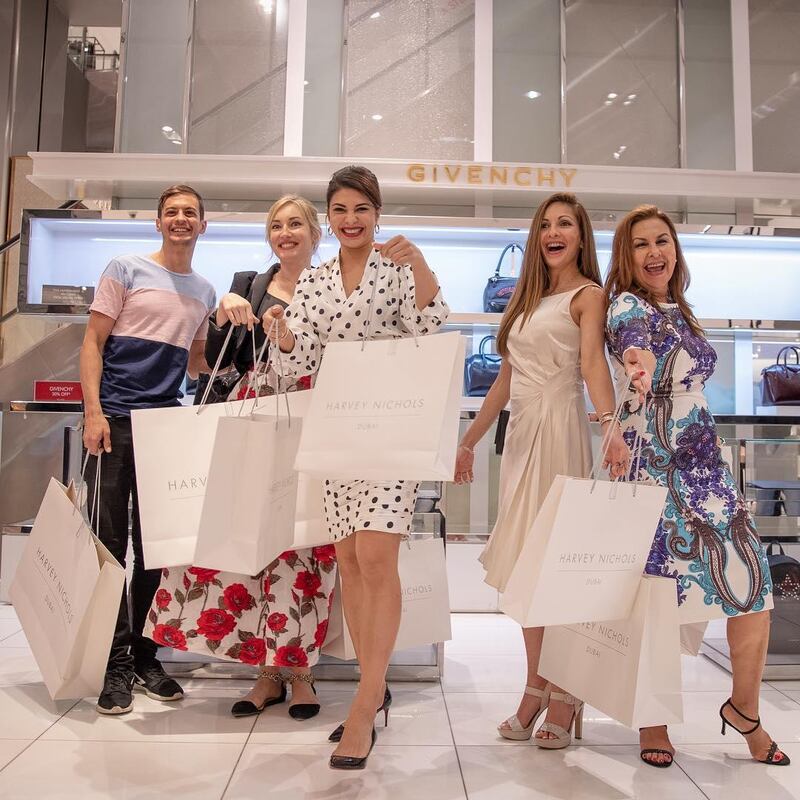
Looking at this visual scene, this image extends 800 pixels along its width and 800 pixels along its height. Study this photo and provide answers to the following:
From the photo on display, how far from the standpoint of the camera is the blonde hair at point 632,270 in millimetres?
2188

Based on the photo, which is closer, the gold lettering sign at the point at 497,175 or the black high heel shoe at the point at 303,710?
the black high heel shoe at the point at 303,710

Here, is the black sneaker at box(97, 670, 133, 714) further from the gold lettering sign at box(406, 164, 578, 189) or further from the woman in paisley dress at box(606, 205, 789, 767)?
the gold lettering sign at box(406, 164, 578, 189)

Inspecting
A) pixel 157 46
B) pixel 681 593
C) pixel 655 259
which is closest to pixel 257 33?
pixel 157 46

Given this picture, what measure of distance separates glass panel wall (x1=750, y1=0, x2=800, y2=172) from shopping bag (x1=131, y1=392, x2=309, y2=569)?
4.58m

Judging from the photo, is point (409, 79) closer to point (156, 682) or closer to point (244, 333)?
point (244, 333)

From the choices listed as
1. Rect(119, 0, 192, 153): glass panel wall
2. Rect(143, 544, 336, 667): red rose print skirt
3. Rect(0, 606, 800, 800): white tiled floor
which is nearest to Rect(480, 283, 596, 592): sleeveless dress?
A: Rect(0, 606, 800, 800): white tiled floor

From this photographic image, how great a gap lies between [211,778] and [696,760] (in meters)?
1.30

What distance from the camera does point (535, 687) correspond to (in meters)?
2.25

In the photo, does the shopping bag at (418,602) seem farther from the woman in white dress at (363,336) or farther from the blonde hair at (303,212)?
the blonde hair at (303,212)

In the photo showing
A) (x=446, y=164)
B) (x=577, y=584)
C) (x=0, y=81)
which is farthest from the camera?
(x=0, y=81)

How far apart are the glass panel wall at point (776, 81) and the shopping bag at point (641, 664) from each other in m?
4.41

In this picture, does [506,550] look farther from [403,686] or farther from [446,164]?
[446,164]

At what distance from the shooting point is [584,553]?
1.76m

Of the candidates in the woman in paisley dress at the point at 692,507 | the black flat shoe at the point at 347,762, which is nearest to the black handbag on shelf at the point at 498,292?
the woman in paisley dress at the point at 692,507
